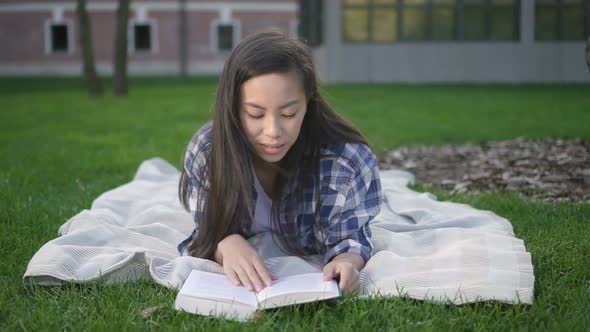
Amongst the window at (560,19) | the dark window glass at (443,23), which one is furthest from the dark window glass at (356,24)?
the window at (560,19)

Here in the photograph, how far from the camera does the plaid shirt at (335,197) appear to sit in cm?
289

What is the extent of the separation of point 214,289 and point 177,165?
3.84 meters

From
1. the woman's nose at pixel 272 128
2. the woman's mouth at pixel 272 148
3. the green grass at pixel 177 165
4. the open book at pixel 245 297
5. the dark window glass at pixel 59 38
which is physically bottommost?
the green grass at pixel 177 165

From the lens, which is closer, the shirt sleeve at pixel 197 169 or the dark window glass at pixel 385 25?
the shirt sleeve at pixel 197 169

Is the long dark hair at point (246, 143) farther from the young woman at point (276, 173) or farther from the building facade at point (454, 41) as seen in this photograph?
the building facade at point (454, 41)

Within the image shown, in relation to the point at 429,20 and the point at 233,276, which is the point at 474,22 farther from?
the point at 233,276

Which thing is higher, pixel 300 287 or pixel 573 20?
pixel 573 20

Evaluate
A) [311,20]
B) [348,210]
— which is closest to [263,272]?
[348,210]

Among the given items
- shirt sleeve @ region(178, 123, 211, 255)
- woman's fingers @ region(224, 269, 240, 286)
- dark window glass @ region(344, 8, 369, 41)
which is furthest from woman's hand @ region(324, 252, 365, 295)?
dark window glass @ region(344, 8, 369, 41)

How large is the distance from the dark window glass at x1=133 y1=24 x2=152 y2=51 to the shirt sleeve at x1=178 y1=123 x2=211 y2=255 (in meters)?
30.9

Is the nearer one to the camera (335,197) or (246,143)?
(246,143)

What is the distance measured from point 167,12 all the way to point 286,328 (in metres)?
31.5

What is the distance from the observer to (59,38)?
3231 cm

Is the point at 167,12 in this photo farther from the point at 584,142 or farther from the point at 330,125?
the point at 330,125
